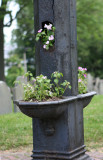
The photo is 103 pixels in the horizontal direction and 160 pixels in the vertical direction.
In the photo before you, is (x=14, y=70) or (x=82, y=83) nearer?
(x=82, y=83)

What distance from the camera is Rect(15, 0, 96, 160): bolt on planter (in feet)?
16.1

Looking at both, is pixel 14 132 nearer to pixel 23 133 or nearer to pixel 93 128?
pixel 23 133

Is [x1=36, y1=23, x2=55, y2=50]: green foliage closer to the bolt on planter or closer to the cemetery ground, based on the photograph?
the bolt on planter

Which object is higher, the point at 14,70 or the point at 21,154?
the point at 14,70

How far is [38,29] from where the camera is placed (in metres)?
5.23

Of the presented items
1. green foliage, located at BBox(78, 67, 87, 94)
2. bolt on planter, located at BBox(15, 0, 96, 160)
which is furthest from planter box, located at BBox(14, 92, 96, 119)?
green foliage, located at BBox(78, 67, 87, 94)

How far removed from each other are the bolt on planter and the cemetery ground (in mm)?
1304

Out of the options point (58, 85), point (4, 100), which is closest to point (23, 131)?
point (58, 85)

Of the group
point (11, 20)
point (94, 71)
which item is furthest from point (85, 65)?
point (11, 20)

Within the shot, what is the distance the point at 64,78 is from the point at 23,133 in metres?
2.70

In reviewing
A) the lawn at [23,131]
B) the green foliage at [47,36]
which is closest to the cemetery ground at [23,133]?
the lawn at [23,131]

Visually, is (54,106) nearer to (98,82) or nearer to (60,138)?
(60,138)

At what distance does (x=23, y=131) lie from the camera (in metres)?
7.41

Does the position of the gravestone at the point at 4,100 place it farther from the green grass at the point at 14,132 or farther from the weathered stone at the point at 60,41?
the weathered stone at the point at 60,41
